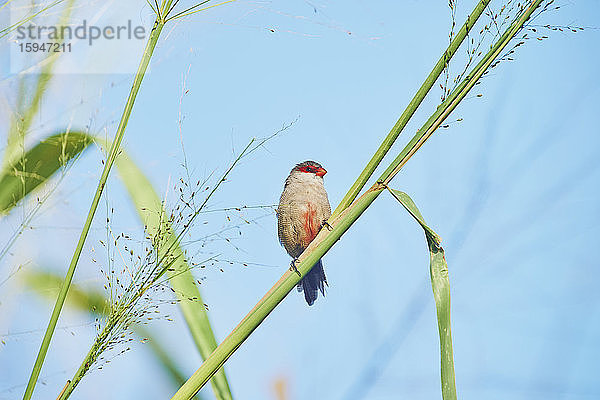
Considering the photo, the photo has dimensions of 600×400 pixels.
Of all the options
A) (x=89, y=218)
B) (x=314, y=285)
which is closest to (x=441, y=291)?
(x=89, y=218)

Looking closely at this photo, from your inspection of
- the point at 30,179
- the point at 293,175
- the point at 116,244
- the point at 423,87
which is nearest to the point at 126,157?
the point at 30,179

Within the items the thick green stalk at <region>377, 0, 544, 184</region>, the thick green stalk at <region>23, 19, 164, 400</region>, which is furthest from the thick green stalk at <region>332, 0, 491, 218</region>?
the thick green stalk at <region>23, 19, 164, 400</region>

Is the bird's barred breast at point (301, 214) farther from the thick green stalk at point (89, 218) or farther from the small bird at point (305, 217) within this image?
the thick green stalk at point (89, 218)

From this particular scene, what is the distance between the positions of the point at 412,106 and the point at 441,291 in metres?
0.15

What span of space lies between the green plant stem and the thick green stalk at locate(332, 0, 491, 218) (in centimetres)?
1

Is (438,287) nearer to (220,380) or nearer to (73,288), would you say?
(220,380)

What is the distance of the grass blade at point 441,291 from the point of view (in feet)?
1.41

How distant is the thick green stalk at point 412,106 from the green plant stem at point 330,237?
0.01m

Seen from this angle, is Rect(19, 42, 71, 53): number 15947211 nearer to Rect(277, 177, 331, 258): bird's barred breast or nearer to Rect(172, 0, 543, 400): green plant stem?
Rect(172, 0, 543, 400): green plant stem

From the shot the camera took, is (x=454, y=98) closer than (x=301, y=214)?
Yes

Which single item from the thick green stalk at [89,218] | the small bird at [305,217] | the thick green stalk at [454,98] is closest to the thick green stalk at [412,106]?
the thick green stalk at [454,98]

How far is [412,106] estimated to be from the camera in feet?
1.56

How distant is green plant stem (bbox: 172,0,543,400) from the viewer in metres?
0.44

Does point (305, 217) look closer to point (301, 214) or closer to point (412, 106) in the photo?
point (301, 214)
